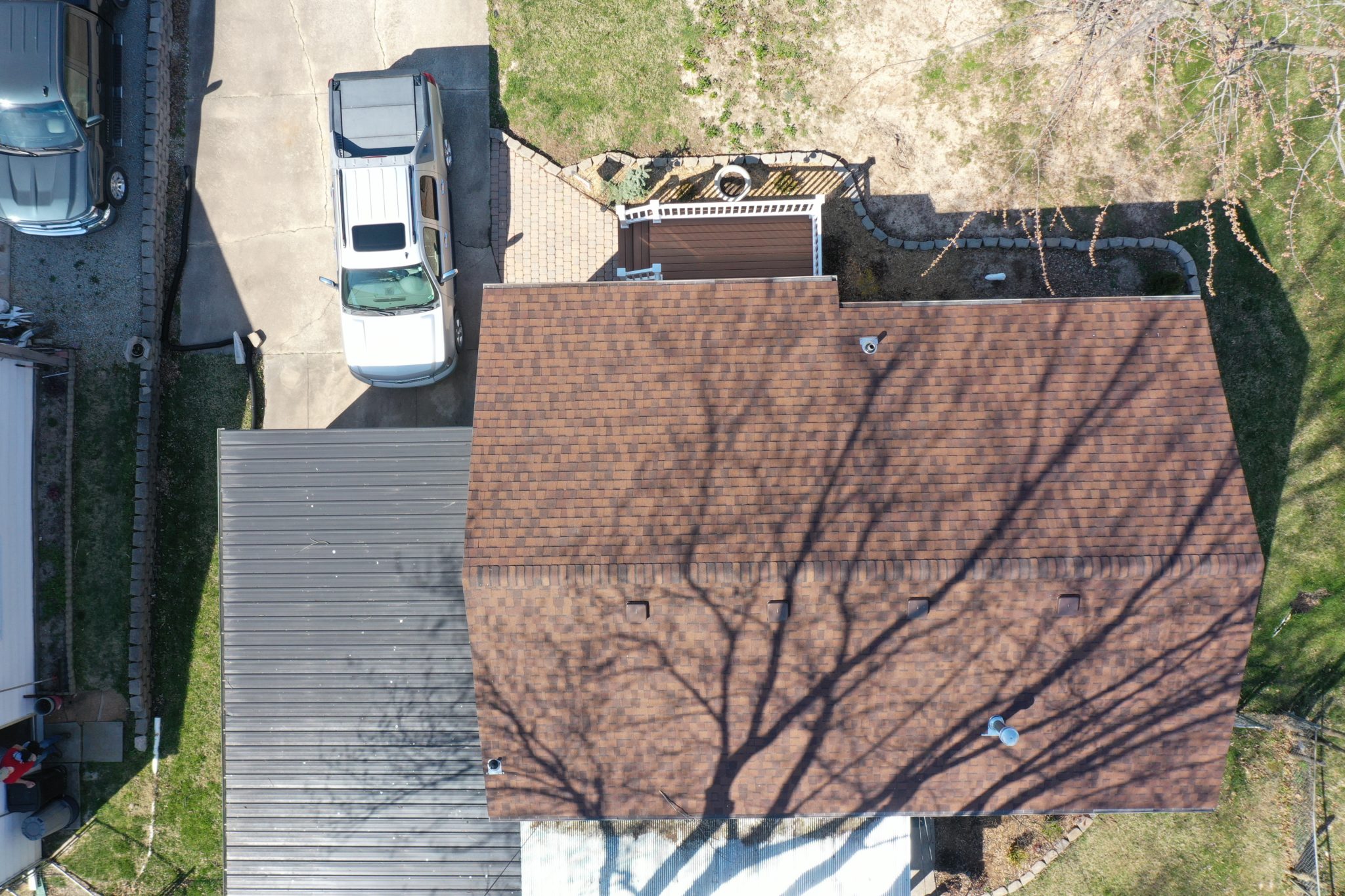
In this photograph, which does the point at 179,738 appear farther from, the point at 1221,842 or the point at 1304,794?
the point at 1304,794

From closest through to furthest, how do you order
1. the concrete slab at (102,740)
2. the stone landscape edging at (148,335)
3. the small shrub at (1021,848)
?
1. the small shrub at (1021,848)
2. the stone landscape edging at (148,335)
3. the concrete slab at (102,740)

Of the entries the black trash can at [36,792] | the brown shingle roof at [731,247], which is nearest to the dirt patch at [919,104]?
the brown shingle roof at [731,247]

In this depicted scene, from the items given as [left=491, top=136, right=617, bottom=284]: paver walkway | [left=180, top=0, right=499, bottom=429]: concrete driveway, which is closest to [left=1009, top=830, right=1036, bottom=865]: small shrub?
[left=491, top=136, right=617, bottom=284]: paver walkway

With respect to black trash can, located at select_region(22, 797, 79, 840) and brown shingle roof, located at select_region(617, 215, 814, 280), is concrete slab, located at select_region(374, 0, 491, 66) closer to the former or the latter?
brown shingle roof, located at select_region(617, 215, 814, 280)

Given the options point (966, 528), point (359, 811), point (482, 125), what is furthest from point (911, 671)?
point (482, 125)

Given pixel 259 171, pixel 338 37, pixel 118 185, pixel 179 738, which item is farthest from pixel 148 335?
pixel 179 738

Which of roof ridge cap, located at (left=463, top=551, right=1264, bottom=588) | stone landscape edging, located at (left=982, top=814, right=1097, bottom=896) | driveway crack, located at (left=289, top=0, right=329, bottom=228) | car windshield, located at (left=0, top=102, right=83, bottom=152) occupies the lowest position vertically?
stone landscape edging, located at (left=982, top=814, right=1097, bottom=896)

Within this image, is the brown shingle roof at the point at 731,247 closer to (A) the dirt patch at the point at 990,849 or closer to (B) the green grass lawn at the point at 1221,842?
(A) the dirt patch at the point at 990,849
